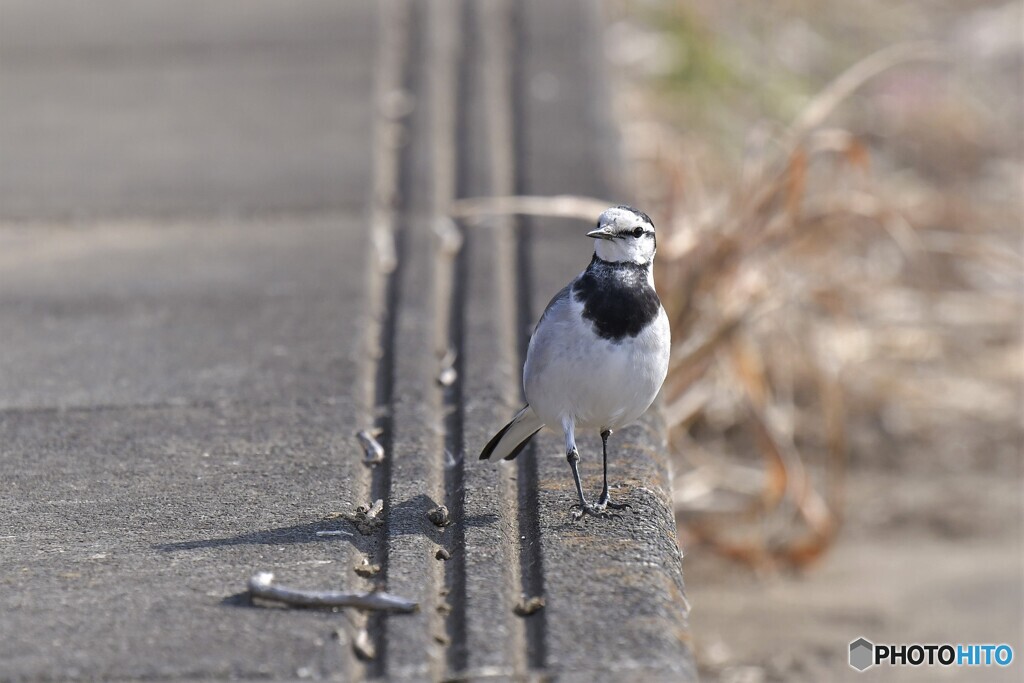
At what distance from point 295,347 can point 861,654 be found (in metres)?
2.00

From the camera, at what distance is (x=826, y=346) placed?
5.96 metres

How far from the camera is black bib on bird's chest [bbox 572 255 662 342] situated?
321 cm

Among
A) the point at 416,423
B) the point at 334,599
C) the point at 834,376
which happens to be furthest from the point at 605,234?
the point at 834,376

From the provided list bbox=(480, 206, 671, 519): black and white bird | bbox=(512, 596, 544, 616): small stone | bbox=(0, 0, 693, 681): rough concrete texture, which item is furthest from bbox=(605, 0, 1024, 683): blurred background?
bbox=(512, 596, 544, 616): small stone

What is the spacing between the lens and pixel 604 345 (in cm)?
321

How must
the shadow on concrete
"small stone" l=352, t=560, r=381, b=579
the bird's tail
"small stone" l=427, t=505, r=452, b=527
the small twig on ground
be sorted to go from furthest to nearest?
the bird's tail → "small stone" l=427, t=505, r=452, b=527 → the shadow on concrete → "small stone" l=352, t=560, r=381, b=579 → the small twig on ground

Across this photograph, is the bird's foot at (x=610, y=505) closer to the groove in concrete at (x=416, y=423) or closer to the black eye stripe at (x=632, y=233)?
the groove in concrete at (x=416, y=423)

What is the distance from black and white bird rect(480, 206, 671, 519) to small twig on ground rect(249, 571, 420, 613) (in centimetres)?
56

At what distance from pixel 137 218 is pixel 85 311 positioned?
78 centimetres

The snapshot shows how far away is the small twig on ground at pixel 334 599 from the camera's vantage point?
2852mm

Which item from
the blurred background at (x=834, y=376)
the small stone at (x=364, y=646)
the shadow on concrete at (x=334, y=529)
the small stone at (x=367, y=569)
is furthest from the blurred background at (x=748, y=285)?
the small stone at (x=364, y=646)

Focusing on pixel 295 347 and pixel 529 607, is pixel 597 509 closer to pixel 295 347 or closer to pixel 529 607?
pixel 529 607

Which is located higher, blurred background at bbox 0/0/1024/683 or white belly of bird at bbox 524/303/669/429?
blurred background at bbox 0/0/1024/683

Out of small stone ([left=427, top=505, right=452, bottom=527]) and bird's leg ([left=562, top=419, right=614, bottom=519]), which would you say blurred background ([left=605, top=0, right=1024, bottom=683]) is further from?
small stone ([left=427, top=505, right=452, bottom=527])
